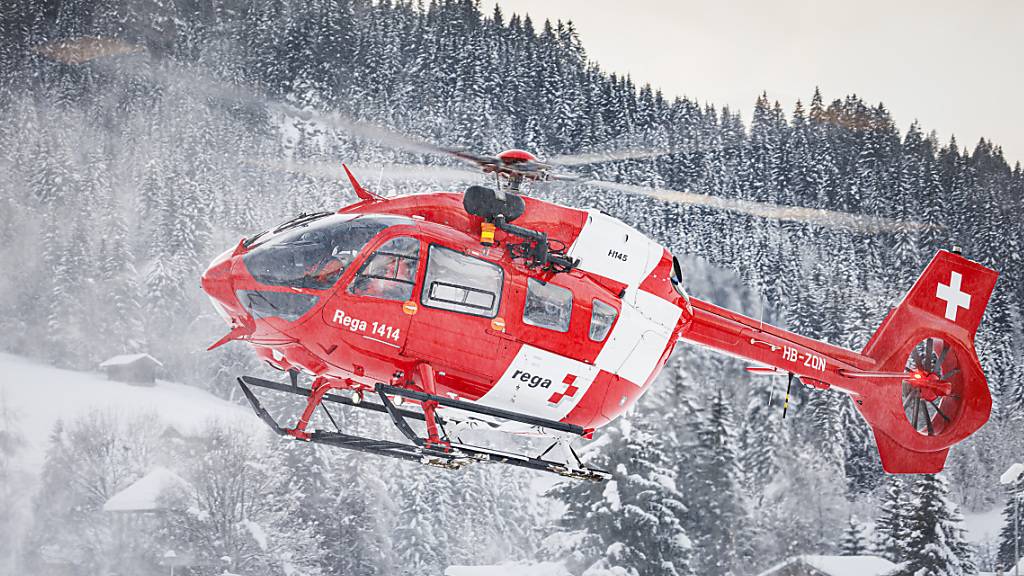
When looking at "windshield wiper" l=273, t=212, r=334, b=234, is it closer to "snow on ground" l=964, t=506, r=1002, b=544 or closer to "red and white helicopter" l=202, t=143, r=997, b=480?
"red and white helicopter" l=202, t=143, r=997, b=480

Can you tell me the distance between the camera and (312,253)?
9891 millimetres

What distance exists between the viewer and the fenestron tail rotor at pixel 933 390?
1505 cm

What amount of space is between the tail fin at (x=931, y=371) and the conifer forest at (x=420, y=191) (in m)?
17.2

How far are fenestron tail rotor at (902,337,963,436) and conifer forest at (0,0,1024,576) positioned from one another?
1717 cm

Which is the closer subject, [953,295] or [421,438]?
[421,438]

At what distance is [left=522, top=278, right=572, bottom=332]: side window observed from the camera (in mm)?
10898

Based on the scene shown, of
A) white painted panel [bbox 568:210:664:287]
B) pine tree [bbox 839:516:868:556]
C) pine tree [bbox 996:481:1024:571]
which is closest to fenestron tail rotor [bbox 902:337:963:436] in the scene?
white painted panel [bbox 568:210:664:287]

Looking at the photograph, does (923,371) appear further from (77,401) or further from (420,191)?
(77,401)

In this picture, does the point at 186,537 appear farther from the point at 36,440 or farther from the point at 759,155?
the point at 759,155

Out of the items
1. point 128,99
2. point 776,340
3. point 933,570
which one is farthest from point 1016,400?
point 128,99

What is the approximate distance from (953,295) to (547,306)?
7.81 meters

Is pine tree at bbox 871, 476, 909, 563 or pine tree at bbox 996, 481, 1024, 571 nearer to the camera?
pine tree at bbox 871, 476, 909, 563

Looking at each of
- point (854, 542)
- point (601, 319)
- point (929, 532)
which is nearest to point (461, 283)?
point (601, 319)

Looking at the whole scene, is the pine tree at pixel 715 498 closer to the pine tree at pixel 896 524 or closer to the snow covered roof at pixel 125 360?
the pine tree at pixel 896 524
